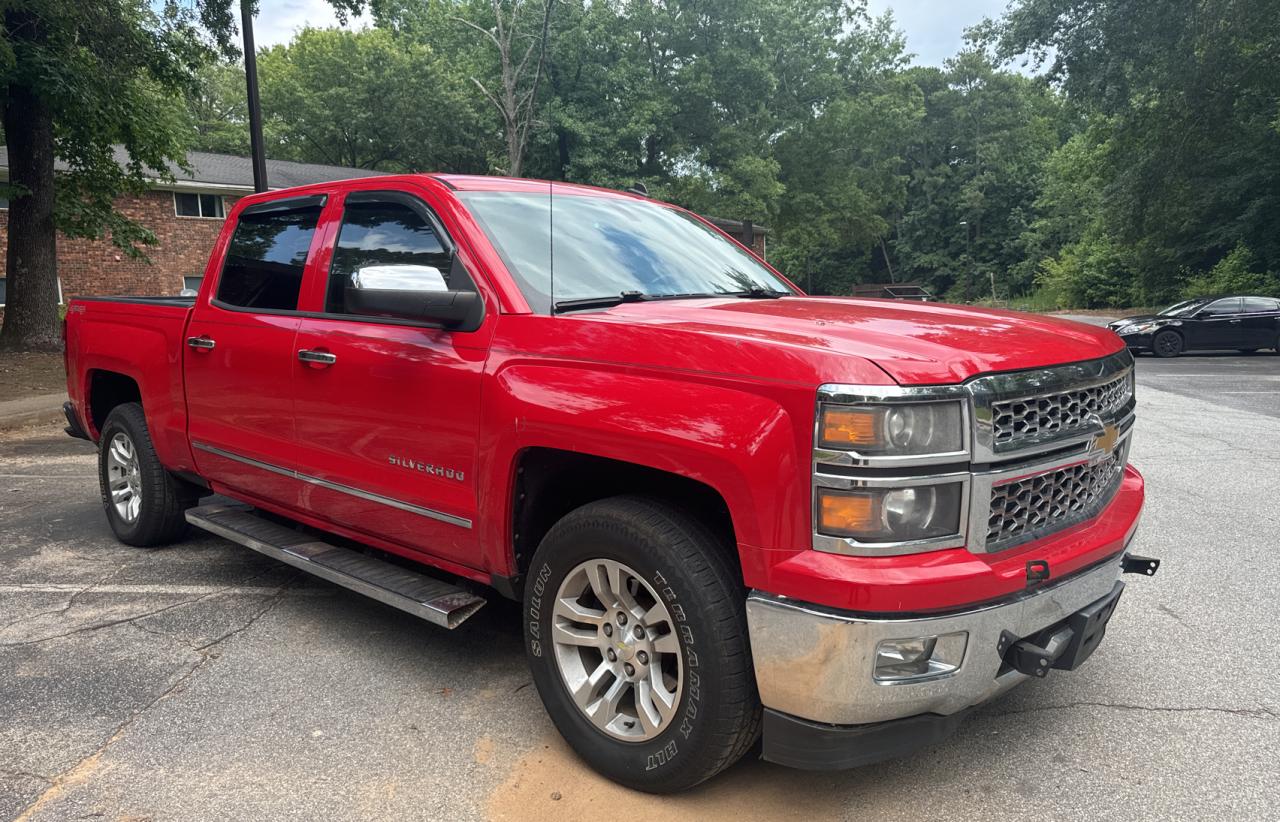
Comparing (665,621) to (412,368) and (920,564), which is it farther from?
(412,368)

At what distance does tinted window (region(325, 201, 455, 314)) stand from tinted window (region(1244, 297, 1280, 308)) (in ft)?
67.0

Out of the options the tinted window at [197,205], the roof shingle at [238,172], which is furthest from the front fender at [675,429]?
the tinted window at [197,205]

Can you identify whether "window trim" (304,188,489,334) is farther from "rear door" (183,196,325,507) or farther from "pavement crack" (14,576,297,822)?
"pavement crack" (14,576,297,822)

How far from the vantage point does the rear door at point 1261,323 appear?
1869 centimetres

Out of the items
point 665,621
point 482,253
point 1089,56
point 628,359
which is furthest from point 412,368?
point 1089,56

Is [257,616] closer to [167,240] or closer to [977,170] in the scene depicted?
[167,240]

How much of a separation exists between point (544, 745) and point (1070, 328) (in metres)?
2.27

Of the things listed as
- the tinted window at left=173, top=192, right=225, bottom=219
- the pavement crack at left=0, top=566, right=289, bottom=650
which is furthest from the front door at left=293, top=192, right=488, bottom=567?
the tinted window at left=173, top=192, right=225, bottom=219

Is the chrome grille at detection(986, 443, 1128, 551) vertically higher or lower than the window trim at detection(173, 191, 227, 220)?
lower

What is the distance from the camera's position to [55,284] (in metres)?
16.0

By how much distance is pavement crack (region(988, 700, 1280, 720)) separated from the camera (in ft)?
10.5

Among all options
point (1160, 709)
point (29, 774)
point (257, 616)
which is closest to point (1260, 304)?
point (1160, 709)

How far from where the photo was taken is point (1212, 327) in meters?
19.0

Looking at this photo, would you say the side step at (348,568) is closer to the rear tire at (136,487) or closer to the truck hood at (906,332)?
the rear tire at (136,487)
